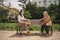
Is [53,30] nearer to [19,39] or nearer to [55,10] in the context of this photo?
[55,10]

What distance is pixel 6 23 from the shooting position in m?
1.84

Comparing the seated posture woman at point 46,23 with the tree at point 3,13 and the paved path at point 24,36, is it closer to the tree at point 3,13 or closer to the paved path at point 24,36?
the paved path at point 24,36

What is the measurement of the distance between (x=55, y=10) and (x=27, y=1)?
35cm

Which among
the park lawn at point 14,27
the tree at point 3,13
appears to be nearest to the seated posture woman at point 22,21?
the park lawn at point 14,27

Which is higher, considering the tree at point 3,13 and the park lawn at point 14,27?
the tree at point 3,13

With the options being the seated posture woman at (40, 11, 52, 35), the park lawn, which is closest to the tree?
the park lawn

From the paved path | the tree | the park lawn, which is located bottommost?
the paved path

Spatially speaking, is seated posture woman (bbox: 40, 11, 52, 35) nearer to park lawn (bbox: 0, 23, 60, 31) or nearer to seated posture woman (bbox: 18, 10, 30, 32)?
park lawn (bbox: 0, 23, 60, 31)

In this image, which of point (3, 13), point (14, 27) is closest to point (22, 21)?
point (14, 27)

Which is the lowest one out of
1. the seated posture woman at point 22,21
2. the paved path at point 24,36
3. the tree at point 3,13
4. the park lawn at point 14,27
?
the paved path at point 24,36

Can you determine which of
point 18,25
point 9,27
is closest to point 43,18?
point 18,25

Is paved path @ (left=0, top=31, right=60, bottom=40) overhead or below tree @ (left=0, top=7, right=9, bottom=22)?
below

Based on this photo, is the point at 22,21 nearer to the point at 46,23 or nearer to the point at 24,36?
the point at 24,36

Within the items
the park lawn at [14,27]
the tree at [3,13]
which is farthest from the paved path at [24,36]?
the tree at [3,13]
